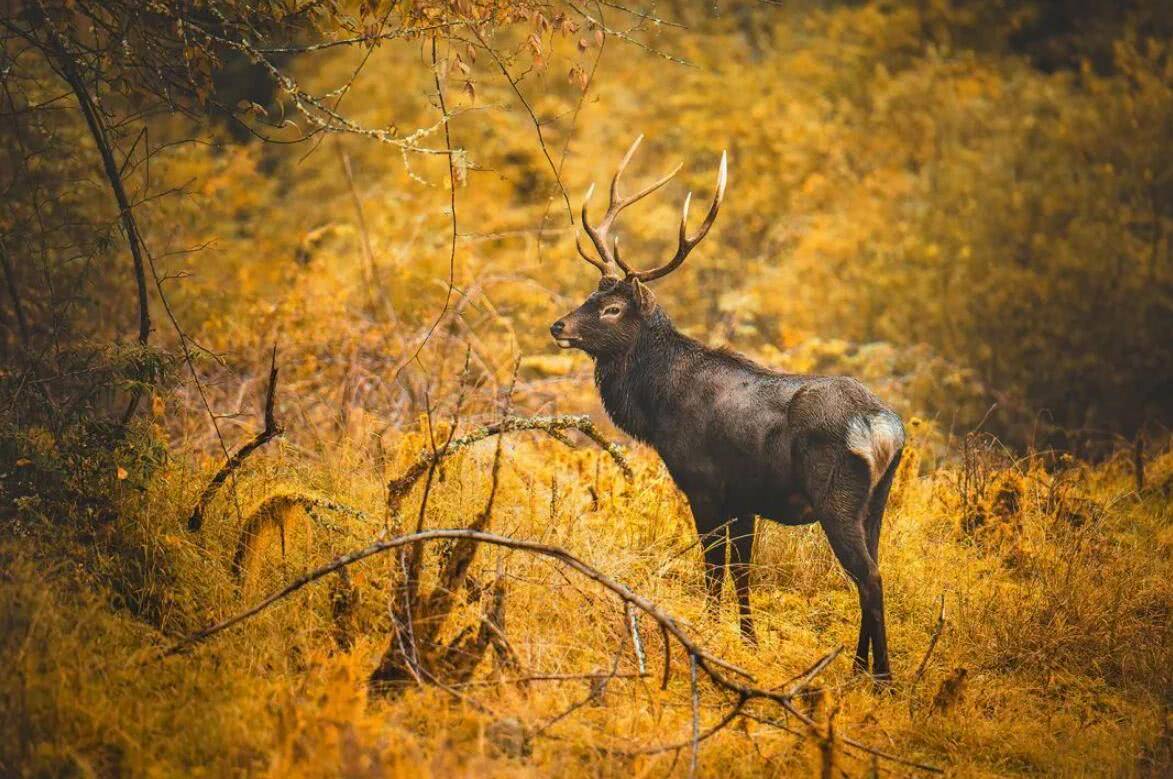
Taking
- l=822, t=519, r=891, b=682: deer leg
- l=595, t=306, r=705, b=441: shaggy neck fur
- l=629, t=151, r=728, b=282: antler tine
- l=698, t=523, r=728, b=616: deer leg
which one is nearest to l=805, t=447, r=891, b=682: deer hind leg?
l=822, t=519, r=891, b=682: deer leg

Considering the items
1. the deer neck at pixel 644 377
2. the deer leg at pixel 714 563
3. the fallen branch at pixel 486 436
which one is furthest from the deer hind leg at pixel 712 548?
the deer neck at pixel 644 377

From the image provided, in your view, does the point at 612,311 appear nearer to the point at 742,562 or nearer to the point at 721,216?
the point at 742,562

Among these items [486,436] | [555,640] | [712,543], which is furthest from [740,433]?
[555,640]

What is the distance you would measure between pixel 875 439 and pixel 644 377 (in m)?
1.60

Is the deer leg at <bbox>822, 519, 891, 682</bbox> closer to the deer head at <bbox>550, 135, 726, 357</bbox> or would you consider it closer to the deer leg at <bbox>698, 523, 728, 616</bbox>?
the deer leg at <bbox>698, 523, 728, 616</bbox>

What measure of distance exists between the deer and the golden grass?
0.97 ft

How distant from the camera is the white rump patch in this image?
486 centimetres

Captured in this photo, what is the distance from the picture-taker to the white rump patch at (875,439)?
4.86m

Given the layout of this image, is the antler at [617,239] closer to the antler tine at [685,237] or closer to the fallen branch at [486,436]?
the antler tine at [685,237]

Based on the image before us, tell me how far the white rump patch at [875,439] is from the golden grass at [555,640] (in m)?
0.97

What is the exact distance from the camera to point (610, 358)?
6250 mm

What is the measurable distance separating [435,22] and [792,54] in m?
14.9

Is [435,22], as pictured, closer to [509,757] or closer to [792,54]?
[509,757]

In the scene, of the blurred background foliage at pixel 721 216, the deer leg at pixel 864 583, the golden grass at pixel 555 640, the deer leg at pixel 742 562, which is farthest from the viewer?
the blurred background foliage at pixel 721 216
